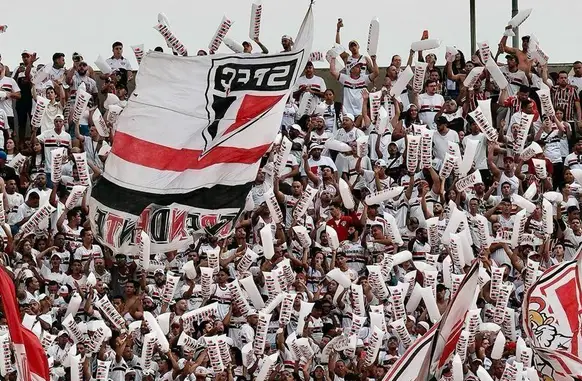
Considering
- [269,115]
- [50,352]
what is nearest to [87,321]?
[50,352]

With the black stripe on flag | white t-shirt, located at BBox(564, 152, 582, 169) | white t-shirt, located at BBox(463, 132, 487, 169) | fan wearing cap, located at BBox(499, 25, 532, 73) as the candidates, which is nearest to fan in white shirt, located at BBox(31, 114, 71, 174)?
white t-shirt, located at BBox(463, 132, 487, 169)

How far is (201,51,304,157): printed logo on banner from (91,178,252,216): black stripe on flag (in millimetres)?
283

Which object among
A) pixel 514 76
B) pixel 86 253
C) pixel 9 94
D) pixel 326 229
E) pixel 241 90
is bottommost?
pixel 86 253

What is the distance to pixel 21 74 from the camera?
78.1 ft

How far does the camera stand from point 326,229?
21.6 meters

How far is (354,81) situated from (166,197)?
11.0 meters

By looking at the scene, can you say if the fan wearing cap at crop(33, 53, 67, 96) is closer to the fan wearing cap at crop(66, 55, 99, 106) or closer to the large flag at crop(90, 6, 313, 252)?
the fan wearing cap at crop(66, 55, 99, 106)

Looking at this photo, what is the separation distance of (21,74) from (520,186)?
6.15m

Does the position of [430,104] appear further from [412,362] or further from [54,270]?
[412,362]

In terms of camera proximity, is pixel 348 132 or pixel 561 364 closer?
pixel 561 364

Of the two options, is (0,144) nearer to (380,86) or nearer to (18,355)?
(380,86)

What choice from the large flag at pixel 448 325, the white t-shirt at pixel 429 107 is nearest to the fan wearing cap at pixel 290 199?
the white t-shirt at pixel 429 107

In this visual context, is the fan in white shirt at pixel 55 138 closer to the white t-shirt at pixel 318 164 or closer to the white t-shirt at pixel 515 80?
the white t-shirt at pixel 318 164

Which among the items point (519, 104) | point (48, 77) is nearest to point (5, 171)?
point (48, 77)
